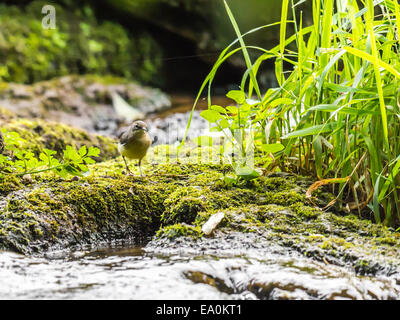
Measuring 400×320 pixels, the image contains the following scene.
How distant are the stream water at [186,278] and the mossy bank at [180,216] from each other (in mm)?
144

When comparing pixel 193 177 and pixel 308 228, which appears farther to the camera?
pixel 193 177

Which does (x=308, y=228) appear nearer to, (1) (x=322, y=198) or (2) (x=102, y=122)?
(1) (x=322, y=198)

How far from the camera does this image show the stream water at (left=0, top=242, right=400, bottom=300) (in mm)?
1763

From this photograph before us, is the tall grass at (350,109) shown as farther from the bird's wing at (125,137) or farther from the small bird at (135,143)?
the bird's wing at (125,137)

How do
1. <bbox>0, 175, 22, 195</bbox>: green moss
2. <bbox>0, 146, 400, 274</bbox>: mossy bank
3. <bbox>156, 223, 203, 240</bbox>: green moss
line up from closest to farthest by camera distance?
<bbox>0, 146, 400, 274</bbox>: mossy bank → <bbox>156, 223, 203, 240</bbox>: green moss → <bbox>0, 175, 22, 195</bbox>: green moss

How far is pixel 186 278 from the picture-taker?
1902mm

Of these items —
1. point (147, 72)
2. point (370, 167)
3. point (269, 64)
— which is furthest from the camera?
point (147, 72)

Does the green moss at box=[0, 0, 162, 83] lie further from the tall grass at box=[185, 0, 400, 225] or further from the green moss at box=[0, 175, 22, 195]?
the tall grass at box=[185, 0, 400, 225]

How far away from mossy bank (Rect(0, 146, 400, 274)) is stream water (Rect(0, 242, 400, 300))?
0.14m

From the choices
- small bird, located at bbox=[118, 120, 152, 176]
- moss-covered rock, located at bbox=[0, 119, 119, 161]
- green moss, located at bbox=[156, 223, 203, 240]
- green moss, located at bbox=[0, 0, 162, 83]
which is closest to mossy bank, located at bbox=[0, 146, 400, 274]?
green moss, located at bbox=[156, 223, 203, 240]

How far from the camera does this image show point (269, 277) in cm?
190
